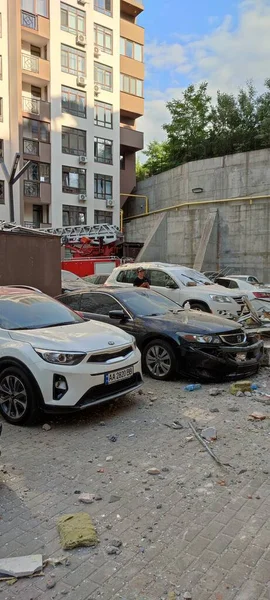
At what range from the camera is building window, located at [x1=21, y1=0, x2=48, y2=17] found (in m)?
29.4

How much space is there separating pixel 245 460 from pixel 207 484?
60 centimetres

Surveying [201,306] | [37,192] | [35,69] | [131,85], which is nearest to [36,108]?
[35,69]

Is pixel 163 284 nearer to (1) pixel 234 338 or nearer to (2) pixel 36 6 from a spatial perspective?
(1) pixel 234 338

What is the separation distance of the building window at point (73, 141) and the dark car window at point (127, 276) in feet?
76.1

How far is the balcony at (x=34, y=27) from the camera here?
96.4ft

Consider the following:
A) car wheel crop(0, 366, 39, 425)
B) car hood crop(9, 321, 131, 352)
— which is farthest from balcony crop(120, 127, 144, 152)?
car wheel crop(0, 366, 39, 425)

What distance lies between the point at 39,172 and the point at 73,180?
9.19 feet

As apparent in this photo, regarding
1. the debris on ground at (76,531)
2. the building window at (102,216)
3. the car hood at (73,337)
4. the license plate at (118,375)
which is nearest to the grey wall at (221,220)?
the building window at (102,216)

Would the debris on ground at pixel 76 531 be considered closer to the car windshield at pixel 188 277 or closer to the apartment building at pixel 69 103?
the car windshield at pixel 188 277

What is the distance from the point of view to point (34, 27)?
29.7 meters

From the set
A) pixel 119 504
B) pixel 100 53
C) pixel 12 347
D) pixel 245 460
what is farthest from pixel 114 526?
pixel 100 53

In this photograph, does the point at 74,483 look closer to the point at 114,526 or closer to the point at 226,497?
the point at 114,526

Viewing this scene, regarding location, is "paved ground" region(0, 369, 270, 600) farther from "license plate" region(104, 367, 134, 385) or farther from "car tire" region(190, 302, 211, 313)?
"car tire" region(190, 302, 211, 313)

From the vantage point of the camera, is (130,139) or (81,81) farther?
(130,139)
